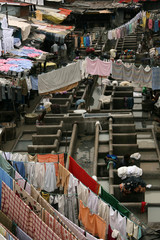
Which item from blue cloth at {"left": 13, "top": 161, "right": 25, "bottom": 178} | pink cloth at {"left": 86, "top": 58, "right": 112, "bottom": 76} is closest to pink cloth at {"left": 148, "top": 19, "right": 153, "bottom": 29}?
pink cloth at {"left": 86, "top": 58, "right": 112, "bottom": 76}

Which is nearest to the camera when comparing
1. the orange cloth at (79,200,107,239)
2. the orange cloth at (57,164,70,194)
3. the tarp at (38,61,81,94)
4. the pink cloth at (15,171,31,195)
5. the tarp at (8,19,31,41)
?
the orange cloth at (79,200,107,239)

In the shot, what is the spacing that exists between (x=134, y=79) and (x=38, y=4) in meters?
21.3

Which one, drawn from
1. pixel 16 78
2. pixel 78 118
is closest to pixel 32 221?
pixel 78 118

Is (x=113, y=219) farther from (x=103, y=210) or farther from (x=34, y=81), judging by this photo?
(x=34, y=81)

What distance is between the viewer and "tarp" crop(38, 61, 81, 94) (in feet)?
92.2

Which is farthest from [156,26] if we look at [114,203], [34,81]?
[114,203]

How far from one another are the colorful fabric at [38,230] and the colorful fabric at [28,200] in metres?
0.57

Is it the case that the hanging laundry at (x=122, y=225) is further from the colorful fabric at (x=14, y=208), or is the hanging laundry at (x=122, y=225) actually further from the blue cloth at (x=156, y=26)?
the blue cloth at (x=156, y=26)

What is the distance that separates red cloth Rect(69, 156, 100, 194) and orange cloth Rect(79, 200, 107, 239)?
1.44 m

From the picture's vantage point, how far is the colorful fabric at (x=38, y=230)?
A: 13538mm

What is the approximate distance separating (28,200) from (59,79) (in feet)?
48.2

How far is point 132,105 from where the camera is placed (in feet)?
100

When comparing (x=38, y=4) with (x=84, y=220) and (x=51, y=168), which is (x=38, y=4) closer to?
(x=51, y=168)

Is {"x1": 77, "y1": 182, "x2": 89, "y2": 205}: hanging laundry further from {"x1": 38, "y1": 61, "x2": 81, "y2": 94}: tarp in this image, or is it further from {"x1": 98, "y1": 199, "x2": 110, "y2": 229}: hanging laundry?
{"x1": 38, "y1": 61, "x2": 81, "y2": 94}: tarp
